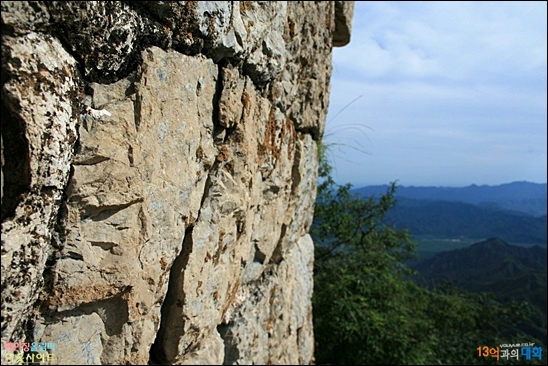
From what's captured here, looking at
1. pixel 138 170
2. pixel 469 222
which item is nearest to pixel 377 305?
pixel 138 170

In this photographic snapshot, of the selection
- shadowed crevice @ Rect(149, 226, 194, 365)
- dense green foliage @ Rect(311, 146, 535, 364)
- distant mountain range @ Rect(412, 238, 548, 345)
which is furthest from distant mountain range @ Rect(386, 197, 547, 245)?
shadowed crevice @ Rect(149, 226, 194, 365)

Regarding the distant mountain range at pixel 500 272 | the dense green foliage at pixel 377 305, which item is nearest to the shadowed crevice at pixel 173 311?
the dense green foliage at pixel 377 305

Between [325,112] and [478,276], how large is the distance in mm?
62779

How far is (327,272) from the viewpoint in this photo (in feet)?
33.6

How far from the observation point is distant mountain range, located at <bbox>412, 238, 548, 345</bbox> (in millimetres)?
36438

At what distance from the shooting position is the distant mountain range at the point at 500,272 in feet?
120

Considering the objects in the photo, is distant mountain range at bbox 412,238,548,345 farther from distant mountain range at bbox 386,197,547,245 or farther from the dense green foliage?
distant mountain range at bbox 386,197,547,245

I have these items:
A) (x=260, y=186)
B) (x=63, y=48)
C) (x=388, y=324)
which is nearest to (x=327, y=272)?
(x=388, y=324)

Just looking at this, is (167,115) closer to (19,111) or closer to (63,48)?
(63,48)

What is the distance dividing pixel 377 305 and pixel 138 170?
8.29 meters

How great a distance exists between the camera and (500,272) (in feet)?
184

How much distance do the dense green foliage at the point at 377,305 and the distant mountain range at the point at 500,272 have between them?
18.6 meters

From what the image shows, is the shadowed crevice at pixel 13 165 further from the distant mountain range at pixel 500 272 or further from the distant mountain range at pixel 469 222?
the distant mountain range at pixel 469 222

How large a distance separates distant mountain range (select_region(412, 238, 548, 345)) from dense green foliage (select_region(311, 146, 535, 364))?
1861 cm
